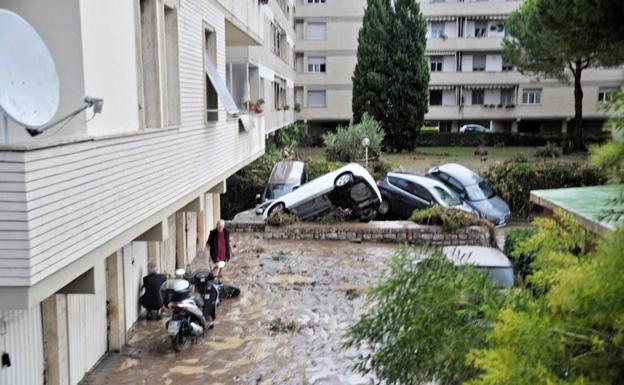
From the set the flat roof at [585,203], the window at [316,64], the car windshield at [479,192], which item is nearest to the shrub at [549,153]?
the car windshield at [479,192]

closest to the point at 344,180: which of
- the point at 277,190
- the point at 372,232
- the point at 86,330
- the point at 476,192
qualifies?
the point at 372,232

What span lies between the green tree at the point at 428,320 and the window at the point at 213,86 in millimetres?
7948

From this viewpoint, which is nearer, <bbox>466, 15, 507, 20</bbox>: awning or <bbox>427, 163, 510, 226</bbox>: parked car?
<bbox>427, 163, 510, 226</bbox>: parked car

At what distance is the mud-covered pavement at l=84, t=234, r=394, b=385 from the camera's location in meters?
10.1

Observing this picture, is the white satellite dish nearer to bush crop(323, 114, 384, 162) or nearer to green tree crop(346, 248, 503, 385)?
green tree crop(346, 248, 503, 385)

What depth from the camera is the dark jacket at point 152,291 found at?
486 inches

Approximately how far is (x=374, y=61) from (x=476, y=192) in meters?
22.5

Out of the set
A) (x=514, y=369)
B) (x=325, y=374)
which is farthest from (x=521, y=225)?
(x=514, y=369)

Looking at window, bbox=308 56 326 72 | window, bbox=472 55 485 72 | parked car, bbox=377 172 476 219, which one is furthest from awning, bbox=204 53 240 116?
window, bbox=472 55 485 72

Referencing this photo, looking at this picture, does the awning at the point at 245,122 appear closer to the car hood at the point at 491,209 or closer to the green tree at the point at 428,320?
the car hood at the point at 491,209

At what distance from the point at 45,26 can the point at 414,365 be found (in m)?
5.35

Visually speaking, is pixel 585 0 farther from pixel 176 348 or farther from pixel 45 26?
pixel 176 348

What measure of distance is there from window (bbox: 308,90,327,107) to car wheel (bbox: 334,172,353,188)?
33661 millimetres

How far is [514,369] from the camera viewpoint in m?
3.46
